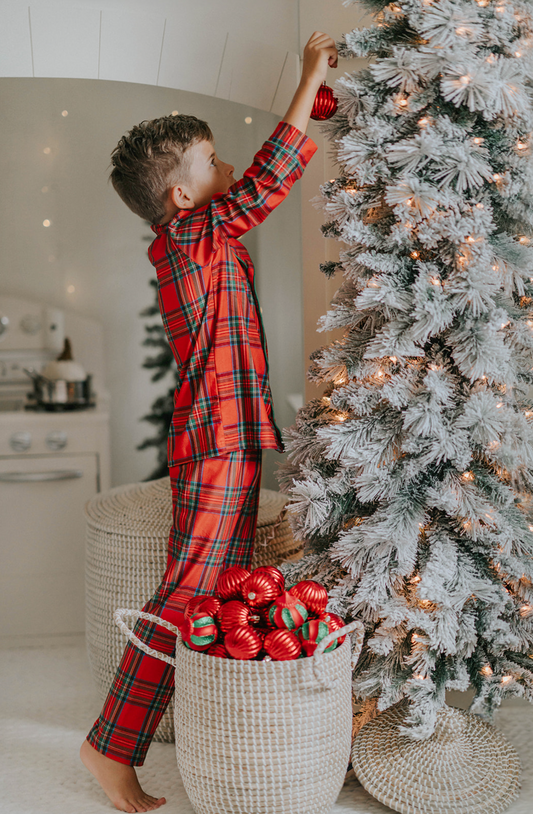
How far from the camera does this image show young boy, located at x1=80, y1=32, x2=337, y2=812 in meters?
1.43

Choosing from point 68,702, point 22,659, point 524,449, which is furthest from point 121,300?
point 524,449

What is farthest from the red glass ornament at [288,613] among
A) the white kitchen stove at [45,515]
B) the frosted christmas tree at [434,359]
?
the white kitchen stove at [45,515]

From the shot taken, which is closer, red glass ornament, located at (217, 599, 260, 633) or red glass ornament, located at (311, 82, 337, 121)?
red glass ornament, located at (217, 599, 260, 633)

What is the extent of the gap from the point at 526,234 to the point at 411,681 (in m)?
0.90

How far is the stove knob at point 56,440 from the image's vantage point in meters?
2.50

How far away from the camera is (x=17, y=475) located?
8.18ft

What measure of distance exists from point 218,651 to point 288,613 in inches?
5.8

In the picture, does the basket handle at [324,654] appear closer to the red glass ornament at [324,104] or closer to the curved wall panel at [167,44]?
the red glass ornament at [324,104]

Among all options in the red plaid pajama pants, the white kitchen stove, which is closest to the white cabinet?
the white kitchen stove

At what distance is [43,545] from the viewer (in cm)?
253

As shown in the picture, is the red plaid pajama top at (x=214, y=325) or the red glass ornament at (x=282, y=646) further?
the red plaid pajama top at (x=214, y=325)

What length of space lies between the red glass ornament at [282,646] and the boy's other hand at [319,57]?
1118 mm

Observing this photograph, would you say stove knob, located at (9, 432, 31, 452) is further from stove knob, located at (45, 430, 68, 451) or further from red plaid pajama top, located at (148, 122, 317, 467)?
red plaid pajama top, located at (148, 122, 317, 467)

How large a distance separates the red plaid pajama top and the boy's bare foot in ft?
2.07
